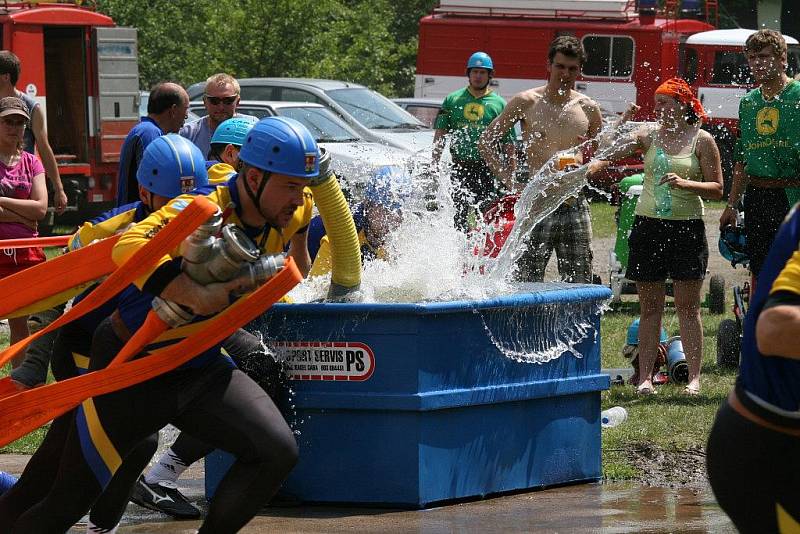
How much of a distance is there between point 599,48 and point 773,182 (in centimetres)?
1626

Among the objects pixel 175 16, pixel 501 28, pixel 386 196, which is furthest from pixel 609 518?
→ pixel 175 16

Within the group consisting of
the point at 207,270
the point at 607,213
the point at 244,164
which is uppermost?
the point at 244,164

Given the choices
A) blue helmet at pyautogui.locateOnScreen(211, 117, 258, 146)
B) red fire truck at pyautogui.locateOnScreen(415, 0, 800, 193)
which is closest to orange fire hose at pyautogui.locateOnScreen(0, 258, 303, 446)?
blue helmet at pyautogui.locateOnScreen(211, 117, 258, 146)

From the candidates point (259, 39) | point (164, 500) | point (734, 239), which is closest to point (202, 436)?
point (164, 500)

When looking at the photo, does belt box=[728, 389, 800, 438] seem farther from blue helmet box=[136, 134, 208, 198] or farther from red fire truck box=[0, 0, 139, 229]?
red fire truck box=[0, 0, 139, 229]

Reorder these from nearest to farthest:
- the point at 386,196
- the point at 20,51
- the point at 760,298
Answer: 1. the point at 760,298
2. the point at 386,196
3. the point at 20,51

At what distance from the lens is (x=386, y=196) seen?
698 cm

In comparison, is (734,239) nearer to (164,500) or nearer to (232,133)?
(232,133)

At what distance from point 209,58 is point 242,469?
2306 cm

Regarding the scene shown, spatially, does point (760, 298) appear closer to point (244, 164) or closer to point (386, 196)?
point (244, 164)

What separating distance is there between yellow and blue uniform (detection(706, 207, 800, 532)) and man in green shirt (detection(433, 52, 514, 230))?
725cm

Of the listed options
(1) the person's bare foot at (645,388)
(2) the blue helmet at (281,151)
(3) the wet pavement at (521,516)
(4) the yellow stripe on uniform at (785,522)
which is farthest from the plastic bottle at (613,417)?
(4) the yellow stripe on uniform at (785,522)

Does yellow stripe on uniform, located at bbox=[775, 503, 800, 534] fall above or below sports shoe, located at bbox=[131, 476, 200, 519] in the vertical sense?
above

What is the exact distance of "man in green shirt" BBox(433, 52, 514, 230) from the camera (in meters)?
11.3
